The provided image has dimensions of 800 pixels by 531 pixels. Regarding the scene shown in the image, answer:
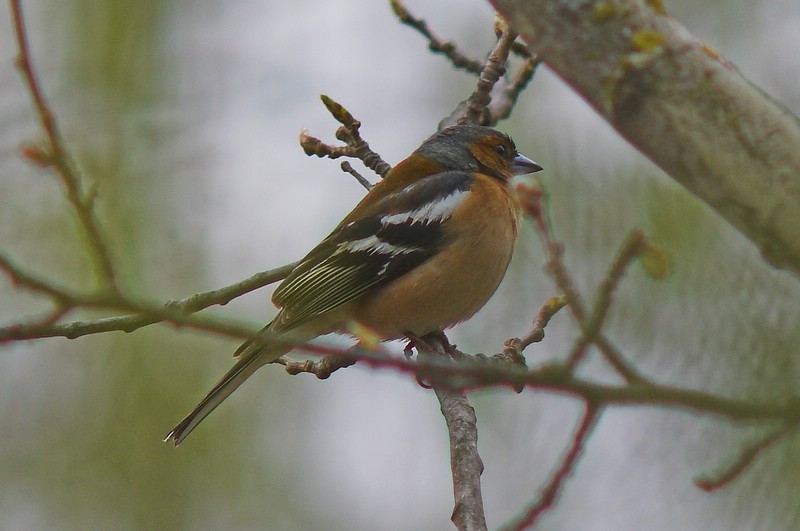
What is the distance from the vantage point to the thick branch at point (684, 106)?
174 cm

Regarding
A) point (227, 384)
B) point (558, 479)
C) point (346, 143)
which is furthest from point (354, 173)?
point (558, 479)

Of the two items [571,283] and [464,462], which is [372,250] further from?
[571,283]

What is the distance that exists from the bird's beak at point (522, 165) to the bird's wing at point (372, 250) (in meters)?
0.74

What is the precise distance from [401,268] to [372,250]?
0.20m

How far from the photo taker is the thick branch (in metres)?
1.74

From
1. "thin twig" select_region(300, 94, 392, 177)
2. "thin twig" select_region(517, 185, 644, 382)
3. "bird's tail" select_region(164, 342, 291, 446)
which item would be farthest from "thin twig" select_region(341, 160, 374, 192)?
"thin twig" select_region(517, 185, 644, 382)

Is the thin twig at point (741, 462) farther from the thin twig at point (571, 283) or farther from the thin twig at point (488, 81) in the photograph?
the thin twig at point (488, 81)

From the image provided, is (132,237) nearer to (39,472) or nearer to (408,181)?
(39,472)

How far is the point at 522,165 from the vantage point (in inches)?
226

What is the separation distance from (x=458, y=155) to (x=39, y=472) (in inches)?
156

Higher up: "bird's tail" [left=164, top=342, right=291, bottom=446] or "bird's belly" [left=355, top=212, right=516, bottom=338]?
"bird's belly" [left=355, top=212, right=516, bottom=338]

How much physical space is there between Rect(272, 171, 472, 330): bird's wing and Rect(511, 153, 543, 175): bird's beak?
0.74 metres

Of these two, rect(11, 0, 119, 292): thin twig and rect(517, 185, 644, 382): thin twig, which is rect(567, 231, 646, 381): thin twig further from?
rect(11, 0, 119, 292): thin twig

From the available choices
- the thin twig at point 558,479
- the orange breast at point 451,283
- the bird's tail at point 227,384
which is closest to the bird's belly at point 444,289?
the orange breast at point 451,283
